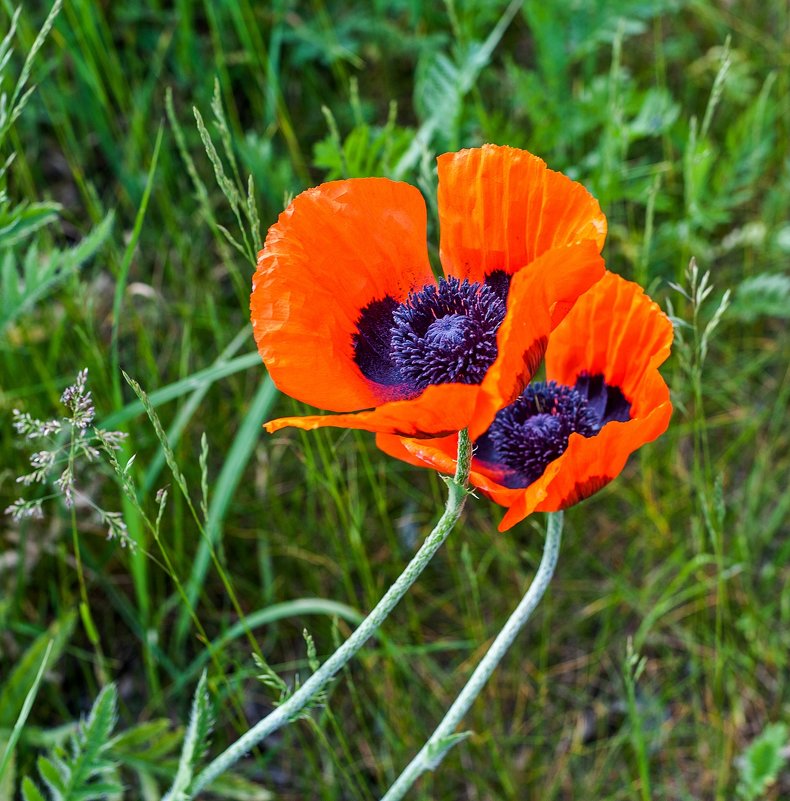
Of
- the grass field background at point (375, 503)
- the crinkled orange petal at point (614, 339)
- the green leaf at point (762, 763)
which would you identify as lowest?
the green leaf at point (762, 763)

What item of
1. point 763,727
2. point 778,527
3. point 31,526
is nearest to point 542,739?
point 763,727

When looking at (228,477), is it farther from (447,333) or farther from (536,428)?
(447,333)

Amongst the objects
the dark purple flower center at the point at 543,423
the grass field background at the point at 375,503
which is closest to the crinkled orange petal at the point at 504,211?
the dark purple flower center at the point at 543,423

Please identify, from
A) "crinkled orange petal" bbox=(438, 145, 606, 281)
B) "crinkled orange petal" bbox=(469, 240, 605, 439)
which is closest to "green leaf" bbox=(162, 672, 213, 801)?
"crinkled orange petal" bbox=(469, 240, 605, 439)

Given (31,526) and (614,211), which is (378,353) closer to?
(31,526)

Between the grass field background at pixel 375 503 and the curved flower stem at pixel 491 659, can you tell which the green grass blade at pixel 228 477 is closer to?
the grass field background at pixel 375 503

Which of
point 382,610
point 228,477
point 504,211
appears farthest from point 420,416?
point 228,477
